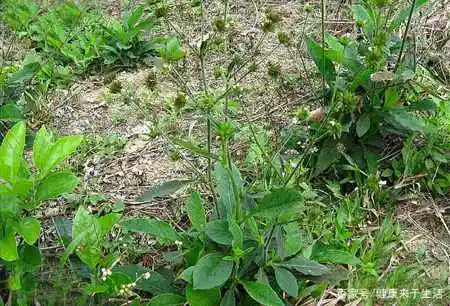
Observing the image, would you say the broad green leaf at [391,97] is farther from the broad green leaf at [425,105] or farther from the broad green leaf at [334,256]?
the broad green leaf at [334,256]

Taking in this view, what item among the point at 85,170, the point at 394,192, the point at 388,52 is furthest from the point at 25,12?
the point at 394,192

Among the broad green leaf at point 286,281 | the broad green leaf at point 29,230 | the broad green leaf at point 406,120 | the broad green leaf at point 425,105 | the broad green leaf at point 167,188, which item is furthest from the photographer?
the broad green leaf at point 425,105

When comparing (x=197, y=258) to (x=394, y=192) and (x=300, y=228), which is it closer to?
(x=300, y=228)

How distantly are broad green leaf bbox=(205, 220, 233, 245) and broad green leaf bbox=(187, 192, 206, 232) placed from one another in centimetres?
10

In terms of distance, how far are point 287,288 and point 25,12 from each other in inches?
104

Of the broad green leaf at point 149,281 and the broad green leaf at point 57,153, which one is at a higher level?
the broad green leaf at point 57,153

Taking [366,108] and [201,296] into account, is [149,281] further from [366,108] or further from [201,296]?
[366,108]

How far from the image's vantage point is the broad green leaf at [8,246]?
184 cm

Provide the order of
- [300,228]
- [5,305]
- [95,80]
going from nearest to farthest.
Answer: [5,305] < [300,228] < [95,80]

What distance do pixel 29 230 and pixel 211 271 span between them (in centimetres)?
52

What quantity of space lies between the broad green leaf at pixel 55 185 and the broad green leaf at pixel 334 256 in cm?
79

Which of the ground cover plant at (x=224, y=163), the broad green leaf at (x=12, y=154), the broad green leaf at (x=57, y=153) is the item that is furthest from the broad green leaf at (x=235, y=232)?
the broad green leaf at (x=12, y=154)

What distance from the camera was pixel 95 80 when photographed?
3.49 m

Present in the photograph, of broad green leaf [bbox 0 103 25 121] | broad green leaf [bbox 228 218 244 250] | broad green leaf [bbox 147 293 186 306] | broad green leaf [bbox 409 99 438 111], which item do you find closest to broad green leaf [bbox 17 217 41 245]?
broad green leaf [bbox 147 293 186 306]
